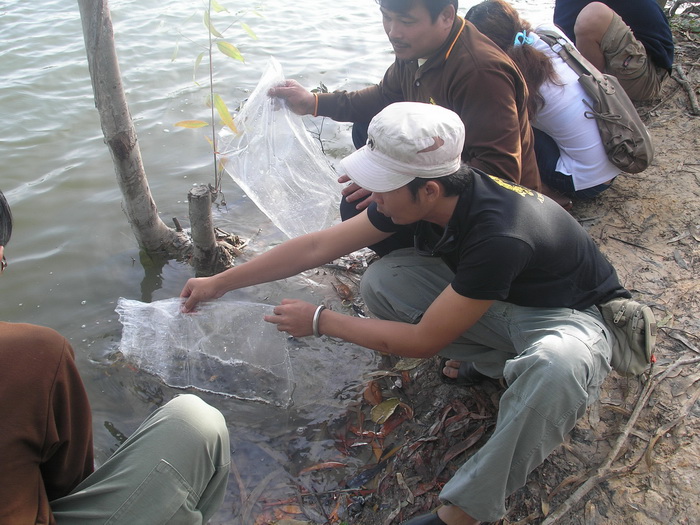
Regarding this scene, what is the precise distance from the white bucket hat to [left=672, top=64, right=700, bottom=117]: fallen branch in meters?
3.69

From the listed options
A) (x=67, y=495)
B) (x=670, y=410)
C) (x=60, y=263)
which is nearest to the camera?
(x=67, y=495)

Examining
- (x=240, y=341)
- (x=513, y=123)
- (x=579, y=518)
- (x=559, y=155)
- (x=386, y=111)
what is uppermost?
(x=386, y=111)

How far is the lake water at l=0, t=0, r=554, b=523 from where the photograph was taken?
113 inches

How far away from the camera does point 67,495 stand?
158cm

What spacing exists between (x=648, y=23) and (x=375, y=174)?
335 cm

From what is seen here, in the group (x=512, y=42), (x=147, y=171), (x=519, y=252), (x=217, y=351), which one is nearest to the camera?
(x=519, y=252)

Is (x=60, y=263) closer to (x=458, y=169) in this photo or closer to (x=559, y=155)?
(x=458, y=169)

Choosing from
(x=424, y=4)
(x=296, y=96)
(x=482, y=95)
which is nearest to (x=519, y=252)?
(x=482, y=95)

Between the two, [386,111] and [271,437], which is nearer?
[386,111]

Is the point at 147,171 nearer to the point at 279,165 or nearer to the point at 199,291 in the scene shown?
the point at 279,165

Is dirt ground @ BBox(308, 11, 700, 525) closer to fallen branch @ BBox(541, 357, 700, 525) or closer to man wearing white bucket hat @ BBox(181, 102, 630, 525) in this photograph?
fallen branch @ BBox(541, 357, 700, 525)

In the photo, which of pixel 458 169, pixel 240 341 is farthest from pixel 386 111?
pixel 240 341

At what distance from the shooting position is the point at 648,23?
412 cm

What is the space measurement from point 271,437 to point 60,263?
7.16 feet
